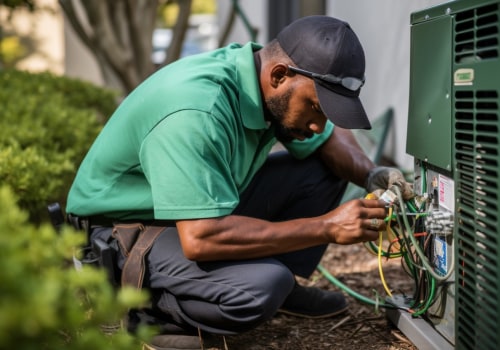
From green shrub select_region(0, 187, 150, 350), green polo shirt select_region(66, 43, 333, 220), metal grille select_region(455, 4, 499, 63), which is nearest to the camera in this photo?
green shrub select_region(0, 187, 150, 350)

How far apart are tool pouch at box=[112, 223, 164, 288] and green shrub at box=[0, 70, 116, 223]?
32.9 inches

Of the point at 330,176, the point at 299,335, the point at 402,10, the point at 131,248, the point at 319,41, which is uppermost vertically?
the point at 402,10

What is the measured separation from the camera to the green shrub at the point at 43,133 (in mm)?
3406

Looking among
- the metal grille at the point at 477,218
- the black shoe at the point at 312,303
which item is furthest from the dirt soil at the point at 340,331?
the metal grille at the point at 477,218

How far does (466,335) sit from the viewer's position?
7.18ft

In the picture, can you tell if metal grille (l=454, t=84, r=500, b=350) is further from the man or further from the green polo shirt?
the green polo shirt

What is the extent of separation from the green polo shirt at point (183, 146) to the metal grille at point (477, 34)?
822mm

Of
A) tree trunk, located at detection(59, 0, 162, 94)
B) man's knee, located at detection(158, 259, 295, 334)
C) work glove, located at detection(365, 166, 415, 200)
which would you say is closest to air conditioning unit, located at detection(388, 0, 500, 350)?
work glove, located at detection(365, 166, 415, 200)

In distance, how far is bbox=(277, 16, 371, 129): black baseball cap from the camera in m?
2.47

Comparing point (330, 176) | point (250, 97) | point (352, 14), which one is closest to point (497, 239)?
point (250, 97)

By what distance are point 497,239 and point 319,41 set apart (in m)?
1.00

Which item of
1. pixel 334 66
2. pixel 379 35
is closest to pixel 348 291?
pixel 334 66

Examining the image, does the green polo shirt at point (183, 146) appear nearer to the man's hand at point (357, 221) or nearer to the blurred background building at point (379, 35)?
the man's hand at point (357, 221)

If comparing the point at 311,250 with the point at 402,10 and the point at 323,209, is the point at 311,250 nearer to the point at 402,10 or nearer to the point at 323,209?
the point at 323,209
